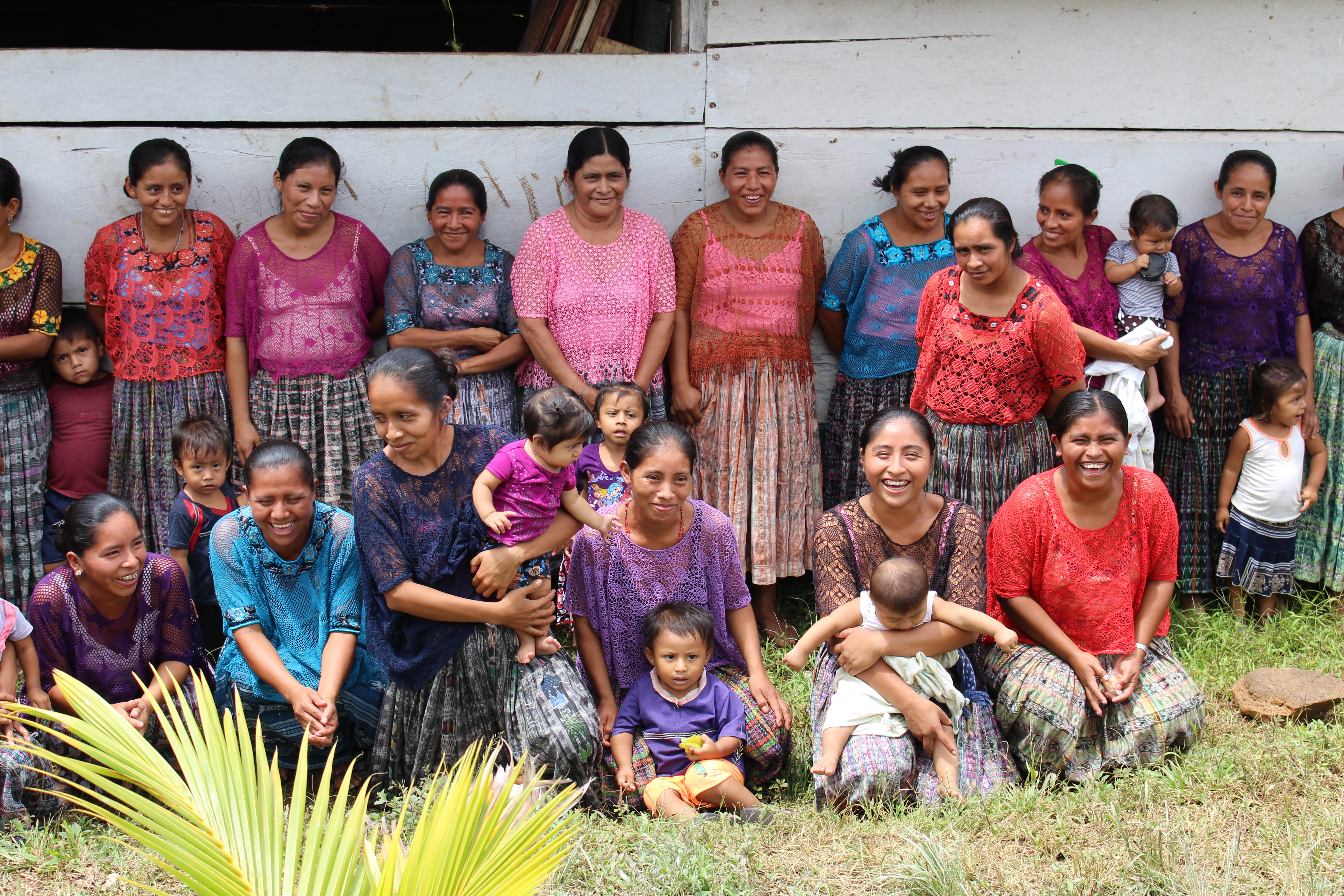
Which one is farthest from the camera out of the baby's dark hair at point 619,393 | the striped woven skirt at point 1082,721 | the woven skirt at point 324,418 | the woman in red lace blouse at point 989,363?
the woven skirt at point 324,418

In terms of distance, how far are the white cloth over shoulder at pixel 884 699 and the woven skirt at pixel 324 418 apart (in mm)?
2127

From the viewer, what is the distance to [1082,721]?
11.7 ft

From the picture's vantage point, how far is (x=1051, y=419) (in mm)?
4441

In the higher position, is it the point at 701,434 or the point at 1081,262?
the point at 1081,262

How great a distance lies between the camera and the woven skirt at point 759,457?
15.4 ft

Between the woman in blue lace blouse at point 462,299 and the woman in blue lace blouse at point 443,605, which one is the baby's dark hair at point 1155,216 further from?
the woman in blue lace blouse at point 443,605

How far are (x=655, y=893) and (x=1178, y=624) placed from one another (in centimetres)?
295

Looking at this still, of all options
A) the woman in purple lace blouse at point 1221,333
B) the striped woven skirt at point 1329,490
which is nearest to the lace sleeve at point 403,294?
the woman in purple lace blouse at point 1221,333

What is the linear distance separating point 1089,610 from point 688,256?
2102 millimetres

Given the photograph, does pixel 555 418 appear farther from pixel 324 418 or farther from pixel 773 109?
pixel 773 109

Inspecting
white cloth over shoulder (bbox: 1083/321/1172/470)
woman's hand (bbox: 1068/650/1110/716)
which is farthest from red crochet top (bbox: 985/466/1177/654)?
white cloth over shoulder (bbox: 1083/321/1172/470)

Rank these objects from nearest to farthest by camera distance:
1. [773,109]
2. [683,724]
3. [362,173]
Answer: [683,724]
[362,173]
[773,109]

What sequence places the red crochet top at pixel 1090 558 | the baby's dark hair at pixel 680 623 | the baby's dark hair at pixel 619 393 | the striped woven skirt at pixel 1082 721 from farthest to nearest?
the baby's dark hair at pixel 619 393 < the red crochet top at pixel 1090 558 < the striped woven skirt at pixel 1082 721 < the baby's dark hair at pixel 680 623

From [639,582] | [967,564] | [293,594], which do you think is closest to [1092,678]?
[967,564]
